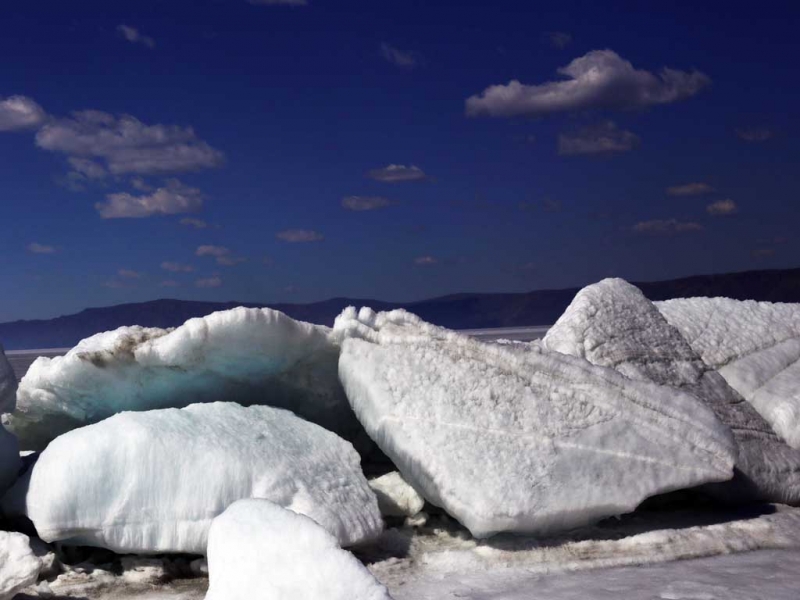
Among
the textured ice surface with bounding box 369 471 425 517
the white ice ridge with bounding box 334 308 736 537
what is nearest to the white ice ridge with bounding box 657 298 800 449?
the white ice ridge with bounding box 334 308 736 537

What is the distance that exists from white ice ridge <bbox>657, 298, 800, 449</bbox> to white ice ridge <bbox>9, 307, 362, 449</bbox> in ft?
6.11

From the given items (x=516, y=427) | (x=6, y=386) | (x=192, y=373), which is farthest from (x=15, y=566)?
(x=516, y=427)

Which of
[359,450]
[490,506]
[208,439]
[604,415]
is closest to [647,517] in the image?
[604,415]

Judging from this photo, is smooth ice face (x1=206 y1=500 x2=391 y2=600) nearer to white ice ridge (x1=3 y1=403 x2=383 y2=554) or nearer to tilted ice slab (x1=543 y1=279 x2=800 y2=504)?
white ice ridge (x1=3 y1=403 x2=383 y2=554)

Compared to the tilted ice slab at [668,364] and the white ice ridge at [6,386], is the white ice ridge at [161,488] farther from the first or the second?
the tilted ice slab at [668,364]

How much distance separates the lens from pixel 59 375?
10.8ft

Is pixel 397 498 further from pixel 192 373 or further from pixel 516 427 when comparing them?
pixel 192 373

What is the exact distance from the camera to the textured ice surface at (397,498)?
322 cm

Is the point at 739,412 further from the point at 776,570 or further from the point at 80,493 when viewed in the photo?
the point at 80,493

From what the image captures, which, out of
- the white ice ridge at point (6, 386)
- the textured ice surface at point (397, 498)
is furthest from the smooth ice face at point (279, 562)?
the white ice ridge at point (6, 386)

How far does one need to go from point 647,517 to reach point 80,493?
6.57 feet

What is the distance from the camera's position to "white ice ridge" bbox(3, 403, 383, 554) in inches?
110

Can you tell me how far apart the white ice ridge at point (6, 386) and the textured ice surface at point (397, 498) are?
133 cm

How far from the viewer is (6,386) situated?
3137mm
